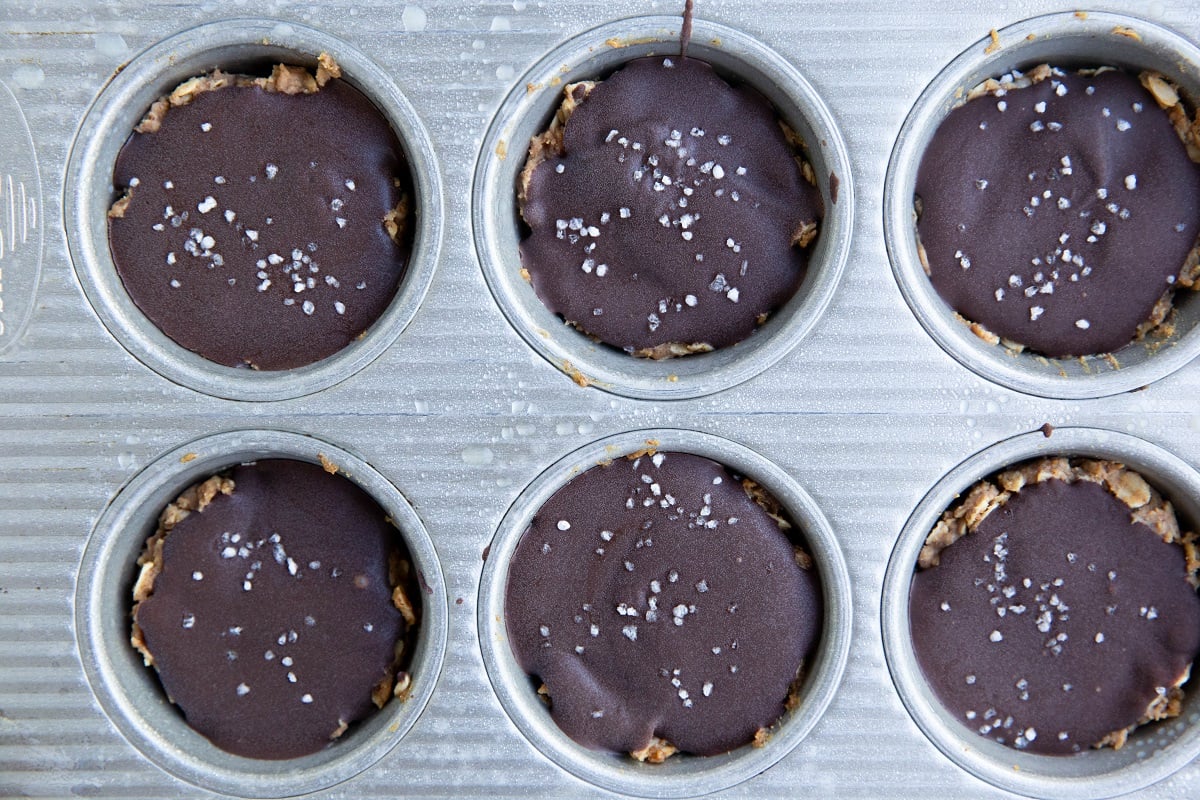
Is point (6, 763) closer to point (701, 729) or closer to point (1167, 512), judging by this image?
point (701, 729)

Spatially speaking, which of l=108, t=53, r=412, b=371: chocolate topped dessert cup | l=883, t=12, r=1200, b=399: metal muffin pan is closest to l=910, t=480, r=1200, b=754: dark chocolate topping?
l=883, t=12, r=1200, b=399: metal muffin pan

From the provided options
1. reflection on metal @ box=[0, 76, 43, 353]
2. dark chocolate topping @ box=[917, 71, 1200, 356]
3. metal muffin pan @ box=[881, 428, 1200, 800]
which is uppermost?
reflection on metal @ box=[0, 76, 43, 353]

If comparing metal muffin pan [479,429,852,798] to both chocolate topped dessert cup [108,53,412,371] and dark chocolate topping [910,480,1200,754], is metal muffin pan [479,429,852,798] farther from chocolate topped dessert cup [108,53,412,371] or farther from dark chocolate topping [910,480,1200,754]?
chocolate topped dessert cup [108,53,412,371]

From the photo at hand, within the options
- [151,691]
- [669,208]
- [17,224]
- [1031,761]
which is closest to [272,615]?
[151,691]

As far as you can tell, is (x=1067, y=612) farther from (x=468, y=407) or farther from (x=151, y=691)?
(x=151, y=691)

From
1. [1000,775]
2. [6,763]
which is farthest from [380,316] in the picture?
[1000,775]

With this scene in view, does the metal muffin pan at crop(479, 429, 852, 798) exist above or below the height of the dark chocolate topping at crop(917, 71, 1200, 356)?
below
